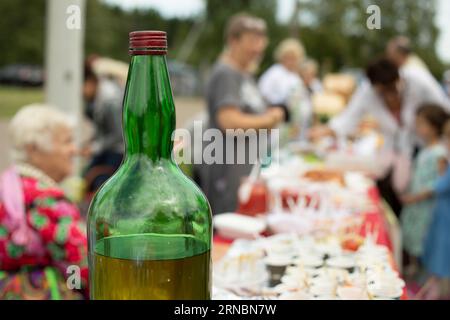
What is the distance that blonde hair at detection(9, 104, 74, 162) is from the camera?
188 centimetres

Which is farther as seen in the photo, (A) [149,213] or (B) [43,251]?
(B) [43,251]

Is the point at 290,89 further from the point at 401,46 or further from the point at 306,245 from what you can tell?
the point at 306,245

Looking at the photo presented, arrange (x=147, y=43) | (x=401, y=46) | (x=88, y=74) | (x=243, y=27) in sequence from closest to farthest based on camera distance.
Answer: (x=147, y=43), (x=243, y=27), (x=88, y=74), (x=401, y=46)

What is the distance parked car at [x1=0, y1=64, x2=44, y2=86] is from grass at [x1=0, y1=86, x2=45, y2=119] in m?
0.47

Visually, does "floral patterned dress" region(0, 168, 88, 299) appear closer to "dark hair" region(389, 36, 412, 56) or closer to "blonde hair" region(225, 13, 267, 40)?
"blonde hair" region(225, 13, 267, 40)

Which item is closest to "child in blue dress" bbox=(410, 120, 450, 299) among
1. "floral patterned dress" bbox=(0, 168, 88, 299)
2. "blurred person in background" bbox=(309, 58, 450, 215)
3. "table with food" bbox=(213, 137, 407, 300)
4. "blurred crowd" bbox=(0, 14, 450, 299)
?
"blurred crowd" bbox=(0, 14, 450, 299)

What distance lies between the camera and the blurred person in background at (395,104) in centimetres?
362

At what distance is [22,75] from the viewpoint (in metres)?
28.7

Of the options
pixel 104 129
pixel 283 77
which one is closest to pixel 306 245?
pixel 104 129

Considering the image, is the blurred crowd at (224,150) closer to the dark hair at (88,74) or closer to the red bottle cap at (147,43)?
the dark hair at (88,74)

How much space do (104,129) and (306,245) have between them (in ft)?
9.70

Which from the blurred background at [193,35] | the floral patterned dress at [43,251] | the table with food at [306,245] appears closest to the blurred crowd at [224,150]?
the floral patterned dress at [43,251]
